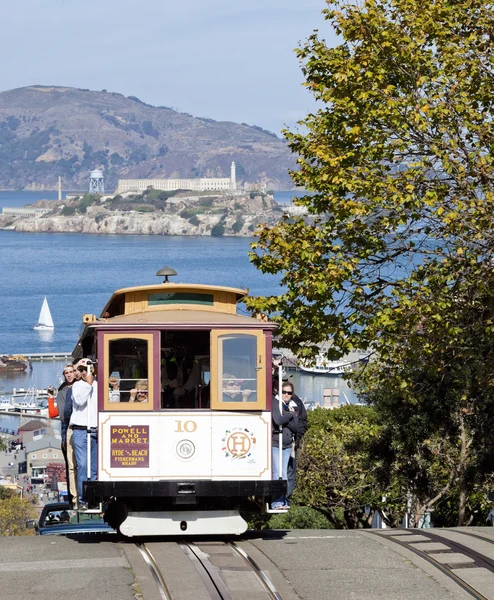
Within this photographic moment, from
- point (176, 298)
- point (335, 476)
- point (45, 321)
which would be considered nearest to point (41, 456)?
point (45, 321)

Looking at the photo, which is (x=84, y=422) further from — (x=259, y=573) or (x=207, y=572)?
(x=259, y=573)

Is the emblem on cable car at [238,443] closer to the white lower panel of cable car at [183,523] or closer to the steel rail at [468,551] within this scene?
the white lower panel of cable car at [183,523]

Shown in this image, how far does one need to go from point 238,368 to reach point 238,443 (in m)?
0.86

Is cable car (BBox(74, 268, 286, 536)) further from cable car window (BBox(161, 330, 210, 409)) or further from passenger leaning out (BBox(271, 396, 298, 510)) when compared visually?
passenger leaning out (BBox(271, 396, 298, 510))

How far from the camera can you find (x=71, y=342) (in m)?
160

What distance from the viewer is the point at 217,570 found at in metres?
12.0

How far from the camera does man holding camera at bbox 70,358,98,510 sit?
14.0 metres

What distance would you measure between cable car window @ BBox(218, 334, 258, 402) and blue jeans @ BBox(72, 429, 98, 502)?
1.56 m

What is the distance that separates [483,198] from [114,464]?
9.51 metres

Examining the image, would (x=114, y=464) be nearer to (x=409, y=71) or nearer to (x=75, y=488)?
(x=75, y=488)

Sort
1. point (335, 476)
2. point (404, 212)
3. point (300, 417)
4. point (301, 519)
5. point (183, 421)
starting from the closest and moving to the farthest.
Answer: point (183, 421) → point (300, 417) → point (404, 212) → point (335, 476) → point (301, 519)

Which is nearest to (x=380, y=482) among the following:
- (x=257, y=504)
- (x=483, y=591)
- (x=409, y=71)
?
(x=409, y=71)

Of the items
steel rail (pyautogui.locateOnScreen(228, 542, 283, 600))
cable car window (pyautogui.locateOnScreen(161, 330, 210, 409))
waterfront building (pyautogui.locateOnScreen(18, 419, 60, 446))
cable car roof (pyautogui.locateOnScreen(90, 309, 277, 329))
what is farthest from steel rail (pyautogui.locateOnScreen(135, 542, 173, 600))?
waterfront building (pyautogui.locateOnScreen(18, 419, 60, 446))

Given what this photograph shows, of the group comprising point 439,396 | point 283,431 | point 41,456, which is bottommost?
point 41,456
